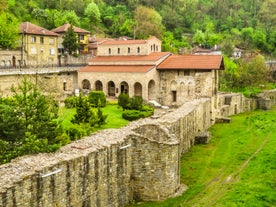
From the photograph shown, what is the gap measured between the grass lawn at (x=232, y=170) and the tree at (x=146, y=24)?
57950mm

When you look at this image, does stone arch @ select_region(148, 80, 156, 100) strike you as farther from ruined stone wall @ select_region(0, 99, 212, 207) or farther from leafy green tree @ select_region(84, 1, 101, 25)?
leafy green tree @ select_region(84, 1, 101, 25)

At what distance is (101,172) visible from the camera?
16.5 meters

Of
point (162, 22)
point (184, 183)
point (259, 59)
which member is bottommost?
point (184, 183)

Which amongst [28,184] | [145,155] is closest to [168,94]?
[145,155]

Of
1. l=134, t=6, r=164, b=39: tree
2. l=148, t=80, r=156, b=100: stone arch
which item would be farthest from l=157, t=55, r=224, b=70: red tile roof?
l=134, t=6, r=164, b=39: tree

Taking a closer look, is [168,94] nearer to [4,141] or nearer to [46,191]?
Answer: [4,141]

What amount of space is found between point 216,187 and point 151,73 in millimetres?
27667

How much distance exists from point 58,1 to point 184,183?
9127 cm

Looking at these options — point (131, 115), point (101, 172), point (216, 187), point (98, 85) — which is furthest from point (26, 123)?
point (98, 85)

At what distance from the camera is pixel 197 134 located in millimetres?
31844

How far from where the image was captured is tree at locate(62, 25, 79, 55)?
6378cm

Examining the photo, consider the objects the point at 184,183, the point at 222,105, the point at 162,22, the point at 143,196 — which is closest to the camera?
the point at 143,196

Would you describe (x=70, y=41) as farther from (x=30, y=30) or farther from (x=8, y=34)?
(x=8, y=34)

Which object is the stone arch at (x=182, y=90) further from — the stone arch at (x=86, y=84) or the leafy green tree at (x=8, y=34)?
the leafy green tree at (x=8, y=34)
